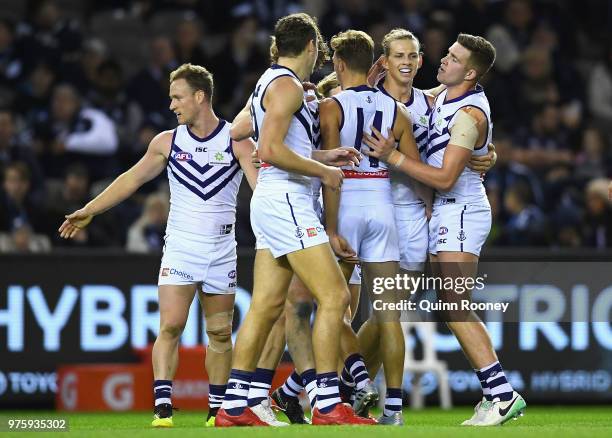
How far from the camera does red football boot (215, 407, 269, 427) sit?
920 cm

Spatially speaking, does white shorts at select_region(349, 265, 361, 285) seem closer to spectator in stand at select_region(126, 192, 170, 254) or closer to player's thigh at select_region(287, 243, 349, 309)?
player's thigh at select_region(287, 243, 349, 309)

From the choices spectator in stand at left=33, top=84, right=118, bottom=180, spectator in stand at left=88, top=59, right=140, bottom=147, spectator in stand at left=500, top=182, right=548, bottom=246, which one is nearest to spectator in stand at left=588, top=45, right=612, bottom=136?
spectator in stand at left=500, top=182, right=548, bottom=246

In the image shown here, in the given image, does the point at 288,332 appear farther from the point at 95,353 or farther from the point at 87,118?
the point at 87,118

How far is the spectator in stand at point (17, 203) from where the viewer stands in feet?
49.3

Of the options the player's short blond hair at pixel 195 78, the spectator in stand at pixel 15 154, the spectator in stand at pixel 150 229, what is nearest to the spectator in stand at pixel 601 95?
the spectator in stand at pixel 150 229

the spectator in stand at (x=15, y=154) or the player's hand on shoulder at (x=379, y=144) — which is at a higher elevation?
the spectator in stand at (x=15, y=154)

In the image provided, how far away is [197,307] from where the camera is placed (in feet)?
45.9

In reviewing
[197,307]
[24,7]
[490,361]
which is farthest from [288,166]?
[24,7]

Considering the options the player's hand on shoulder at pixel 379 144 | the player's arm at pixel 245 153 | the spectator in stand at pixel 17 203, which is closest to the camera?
the player's hand on shoulder at pixel 379 144

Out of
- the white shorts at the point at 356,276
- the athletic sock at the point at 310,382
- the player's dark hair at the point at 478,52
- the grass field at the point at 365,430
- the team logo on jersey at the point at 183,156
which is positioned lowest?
the grass field at the point at 365,430

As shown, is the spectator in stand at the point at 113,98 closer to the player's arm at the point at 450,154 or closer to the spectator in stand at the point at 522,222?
the spectator in stand at the point at 522,222

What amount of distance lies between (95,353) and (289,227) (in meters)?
5.50

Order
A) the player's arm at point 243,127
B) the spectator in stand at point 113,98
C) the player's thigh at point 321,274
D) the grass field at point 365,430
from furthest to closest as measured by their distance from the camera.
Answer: the spectator in stand at point 113,98
the player's arm at point 243,127
the player's thigh at point 321,274
the grass field at point 365,430

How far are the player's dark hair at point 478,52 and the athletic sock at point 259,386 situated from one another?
2.64m
